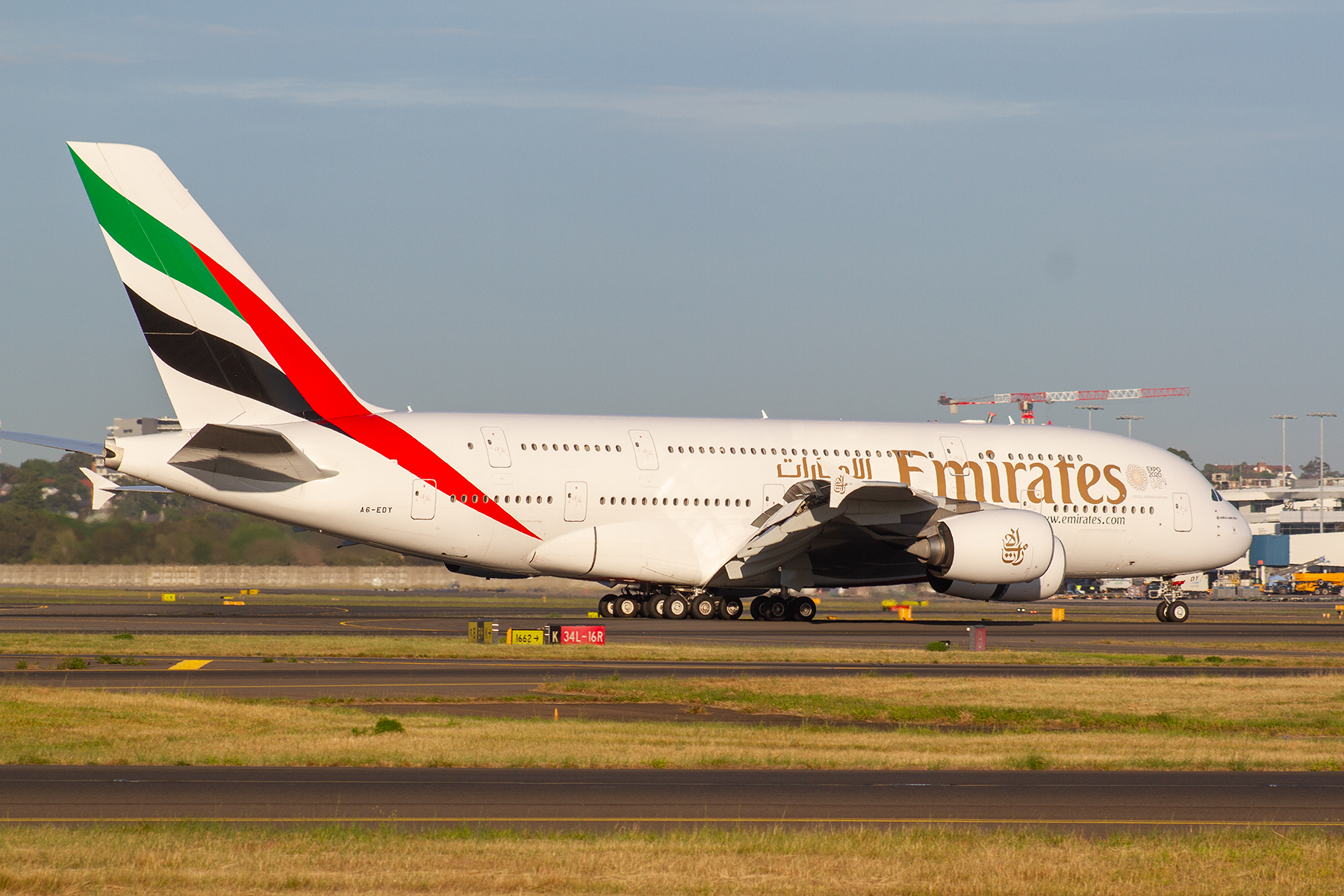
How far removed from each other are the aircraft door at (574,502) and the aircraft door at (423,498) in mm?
3286

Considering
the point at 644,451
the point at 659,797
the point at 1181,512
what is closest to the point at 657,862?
the point at 659,797

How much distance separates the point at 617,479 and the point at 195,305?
10782 mm

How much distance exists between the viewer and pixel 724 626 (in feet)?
114

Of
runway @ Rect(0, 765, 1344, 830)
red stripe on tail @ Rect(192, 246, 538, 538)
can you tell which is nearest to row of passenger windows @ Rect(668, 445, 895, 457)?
red stripe on tail @ Rect(192, 246, 538, 538)

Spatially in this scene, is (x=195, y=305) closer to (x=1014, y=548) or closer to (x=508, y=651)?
(x=508, y=651)

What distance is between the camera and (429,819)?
10844 mm

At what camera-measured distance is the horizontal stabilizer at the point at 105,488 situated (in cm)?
4138

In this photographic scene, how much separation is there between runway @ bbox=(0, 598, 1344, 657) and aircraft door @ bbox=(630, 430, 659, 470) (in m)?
4.00

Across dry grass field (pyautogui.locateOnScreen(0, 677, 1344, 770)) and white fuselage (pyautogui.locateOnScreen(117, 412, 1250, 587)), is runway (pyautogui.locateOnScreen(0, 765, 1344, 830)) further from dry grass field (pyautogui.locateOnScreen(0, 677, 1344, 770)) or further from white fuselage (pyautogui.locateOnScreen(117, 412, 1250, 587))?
white fuselage (pyautogui.locateOnScreen(117, 412, 1250, 587))

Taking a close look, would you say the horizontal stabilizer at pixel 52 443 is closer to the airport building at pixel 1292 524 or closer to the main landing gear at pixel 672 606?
the main landing gear at pixel 672 606

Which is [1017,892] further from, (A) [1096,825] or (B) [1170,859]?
(A) [1096,825]

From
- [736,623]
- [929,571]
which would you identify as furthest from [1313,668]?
[736,623]

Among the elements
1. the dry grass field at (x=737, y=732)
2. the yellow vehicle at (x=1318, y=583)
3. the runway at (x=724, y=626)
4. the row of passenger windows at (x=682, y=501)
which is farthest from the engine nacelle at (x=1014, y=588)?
the yellow vehicle at (x=1318, y=583)

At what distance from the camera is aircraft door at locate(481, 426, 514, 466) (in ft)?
113
